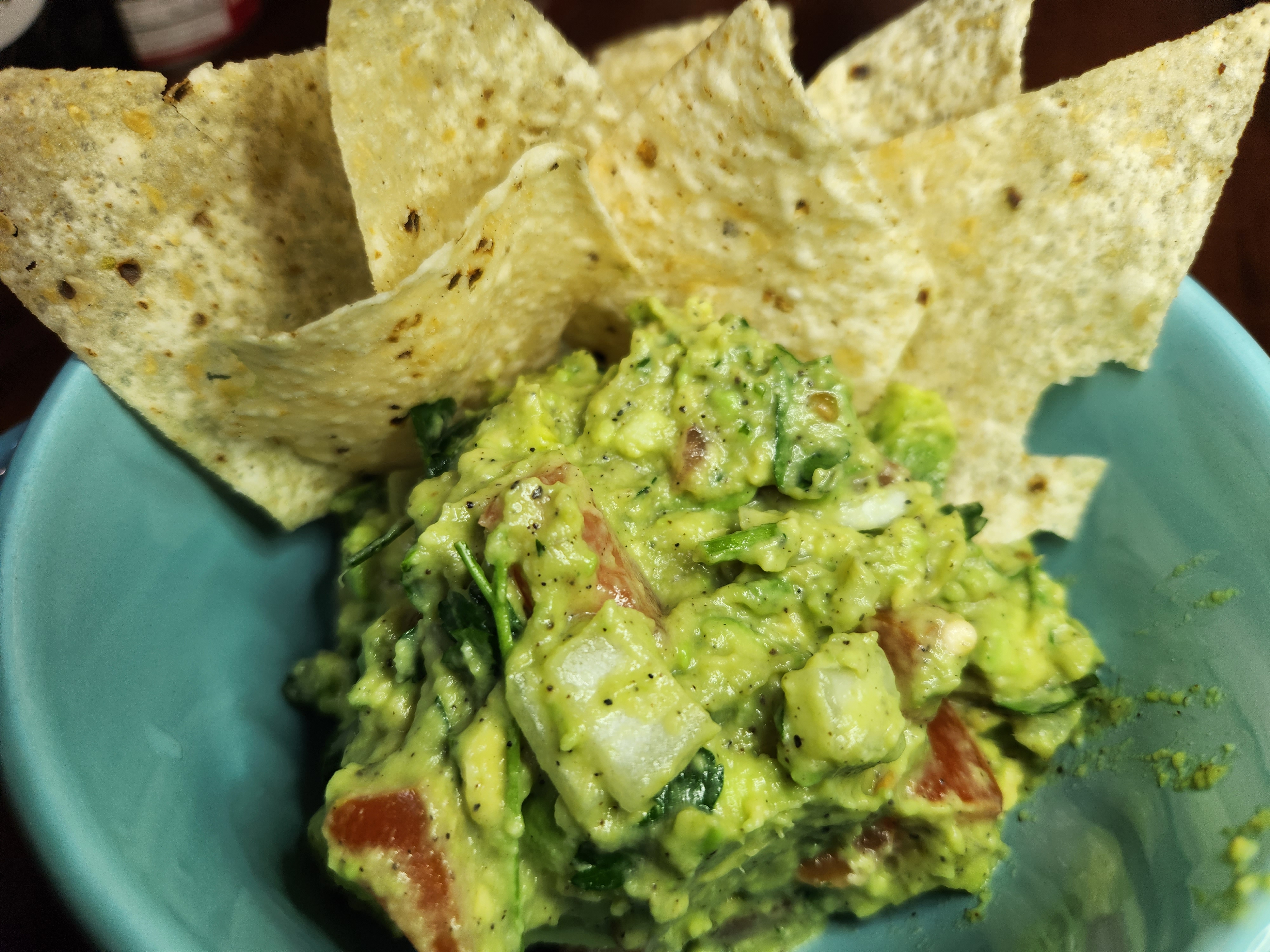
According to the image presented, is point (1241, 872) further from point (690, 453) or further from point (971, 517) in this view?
point (690, 453)

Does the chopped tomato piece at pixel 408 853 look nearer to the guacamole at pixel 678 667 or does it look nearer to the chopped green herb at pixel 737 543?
the guacamole at pixel 678 667

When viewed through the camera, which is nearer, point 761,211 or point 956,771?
point 956,771

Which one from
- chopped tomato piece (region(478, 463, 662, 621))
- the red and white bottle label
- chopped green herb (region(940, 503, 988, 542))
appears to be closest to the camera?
chopped tomato piece (region(478, 463, 662, 621))

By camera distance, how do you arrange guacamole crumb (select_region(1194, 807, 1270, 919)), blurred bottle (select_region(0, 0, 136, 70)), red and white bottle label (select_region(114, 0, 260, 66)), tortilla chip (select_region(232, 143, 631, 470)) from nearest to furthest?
1. guacamole crumb (select_region(1194, 807, 1270, 919))
2. tortilla chip (select_region(232, 143, 631, 470))
3. blurred bottle (select_region(0, 0, 136, 70))
4. red and white bottle label (select_region(114, 0, 260, 66))

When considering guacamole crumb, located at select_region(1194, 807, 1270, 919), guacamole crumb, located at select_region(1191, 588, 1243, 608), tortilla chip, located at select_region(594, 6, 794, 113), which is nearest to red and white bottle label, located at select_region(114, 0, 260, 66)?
tortilla chip, located at select_region(594, 6, 794, 113)

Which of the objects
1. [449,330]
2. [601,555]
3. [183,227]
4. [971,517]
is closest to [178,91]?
[183,227]

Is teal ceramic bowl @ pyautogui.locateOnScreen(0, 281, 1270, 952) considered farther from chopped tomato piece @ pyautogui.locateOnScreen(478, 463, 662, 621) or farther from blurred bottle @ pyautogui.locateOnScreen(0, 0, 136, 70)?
blurred bottle @ pyautogui.locateOnScreen(0, 0, 136, 70)

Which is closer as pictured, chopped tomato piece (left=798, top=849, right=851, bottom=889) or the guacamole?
the guacamole
